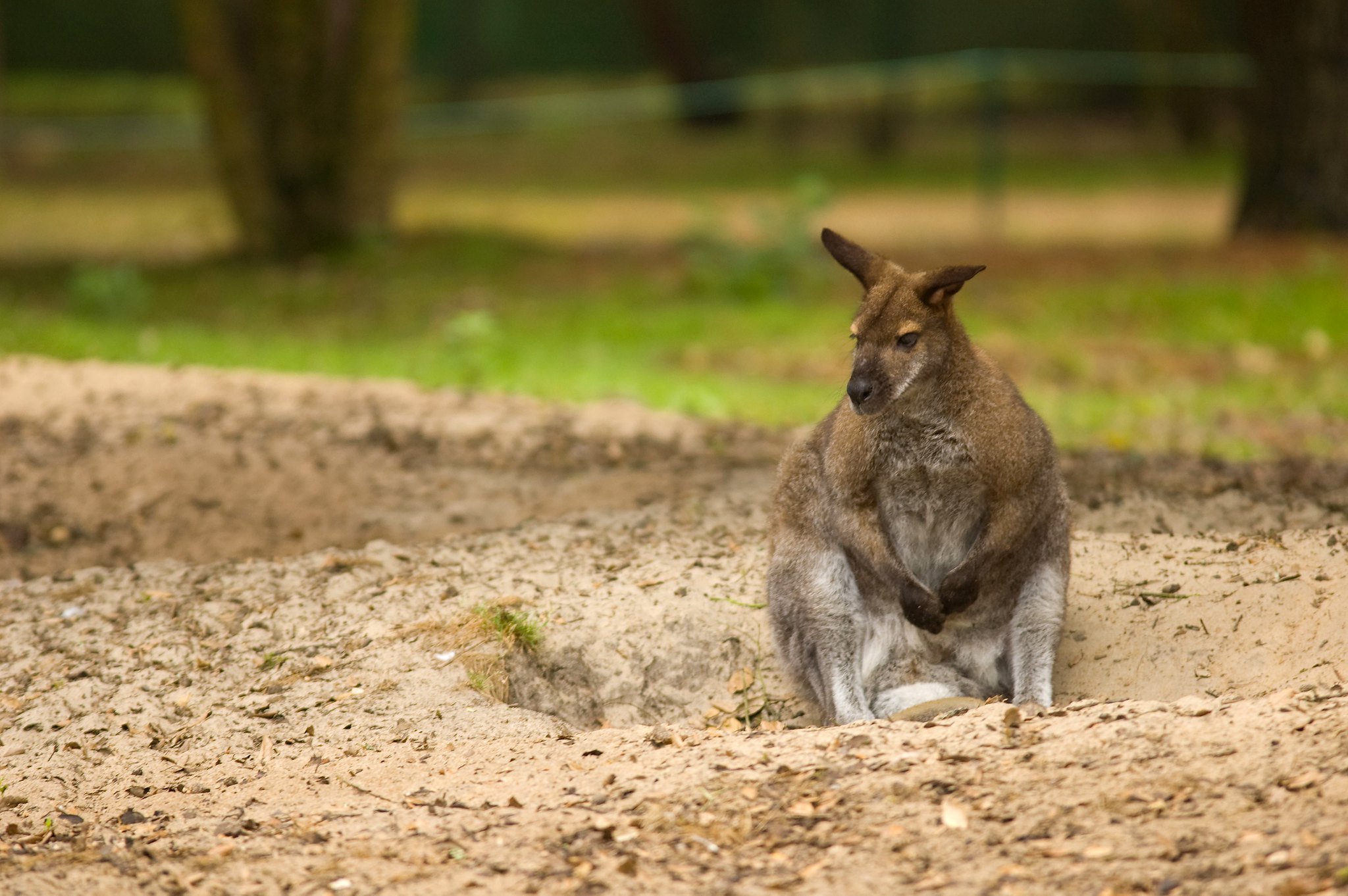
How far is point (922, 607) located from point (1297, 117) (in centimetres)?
1005

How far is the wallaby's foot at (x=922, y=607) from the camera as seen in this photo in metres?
4.39

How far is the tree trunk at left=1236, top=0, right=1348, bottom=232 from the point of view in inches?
496

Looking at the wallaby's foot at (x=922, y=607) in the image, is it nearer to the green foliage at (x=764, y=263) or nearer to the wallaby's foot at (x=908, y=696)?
the wallaby's foot at (x=908, y=696)

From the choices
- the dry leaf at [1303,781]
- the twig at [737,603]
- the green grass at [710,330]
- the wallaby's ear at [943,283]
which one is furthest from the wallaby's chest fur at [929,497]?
the green grass at [710,330]

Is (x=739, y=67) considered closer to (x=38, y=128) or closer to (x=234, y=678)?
(x=38, y=128)

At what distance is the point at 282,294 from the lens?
40.6 feet

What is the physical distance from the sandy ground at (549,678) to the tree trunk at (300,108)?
561 centimetres

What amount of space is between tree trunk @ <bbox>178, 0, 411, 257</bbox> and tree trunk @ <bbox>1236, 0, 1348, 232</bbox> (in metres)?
7.17

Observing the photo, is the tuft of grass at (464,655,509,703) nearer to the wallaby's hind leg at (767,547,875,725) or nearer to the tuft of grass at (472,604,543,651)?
the tuft of grass at (472,604,543,651)

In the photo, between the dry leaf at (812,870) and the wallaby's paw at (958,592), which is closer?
the dry leaf at (812,870)

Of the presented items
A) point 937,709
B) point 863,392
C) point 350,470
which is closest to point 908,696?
point 937,709

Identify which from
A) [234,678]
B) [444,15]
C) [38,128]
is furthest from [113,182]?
[234,678]

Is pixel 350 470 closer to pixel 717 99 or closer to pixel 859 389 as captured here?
pixel 859 389

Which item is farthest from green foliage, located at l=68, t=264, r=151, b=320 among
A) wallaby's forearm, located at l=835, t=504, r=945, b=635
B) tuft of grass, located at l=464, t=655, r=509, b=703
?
wallaby's forearm, located at l=835, t=504, r=945, b=635
